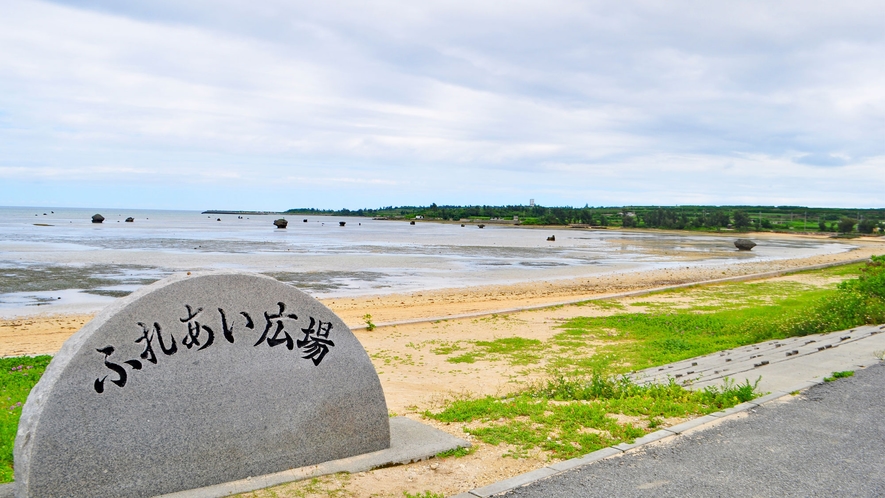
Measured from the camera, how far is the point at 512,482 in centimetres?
502

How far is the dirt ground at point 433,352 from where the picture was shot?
5.21 meters

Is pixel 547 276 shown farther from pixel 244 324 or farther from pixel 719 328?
pixel 244 324

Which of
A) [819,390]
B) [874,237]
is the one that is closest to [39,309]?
[819,390]

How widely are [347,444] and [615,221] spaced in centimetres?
15020

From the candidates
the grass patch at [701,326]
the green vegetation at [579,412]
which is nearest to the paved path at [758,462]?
the green vegetation at [579,412]

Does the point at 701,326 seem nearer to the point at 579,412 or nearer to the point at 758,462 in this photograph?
the point at 579,412

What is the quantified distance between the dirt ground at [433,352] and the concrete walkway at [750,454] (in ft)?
1.71

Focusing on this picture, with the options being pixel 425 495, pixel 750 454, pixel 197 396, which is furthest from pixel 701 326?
pixel 197 396

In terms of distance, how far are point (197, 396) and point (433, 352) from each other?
8558 mm

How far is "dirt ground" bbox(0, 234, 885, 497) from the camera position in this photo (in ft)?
17.1

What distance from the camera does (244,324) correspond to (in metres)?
5.27

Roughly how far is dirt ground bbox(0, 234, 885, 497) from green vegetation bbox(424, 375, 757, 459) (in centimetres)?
26

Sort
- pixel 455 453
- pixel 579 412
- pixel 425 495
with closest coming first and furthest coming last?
1. pixel 425 495
2. pixel 455 453
3. pixel 579 412

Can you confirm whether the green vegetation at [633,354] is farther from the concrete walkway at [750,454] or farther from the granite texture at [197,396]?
the granite texture at [197,396]
